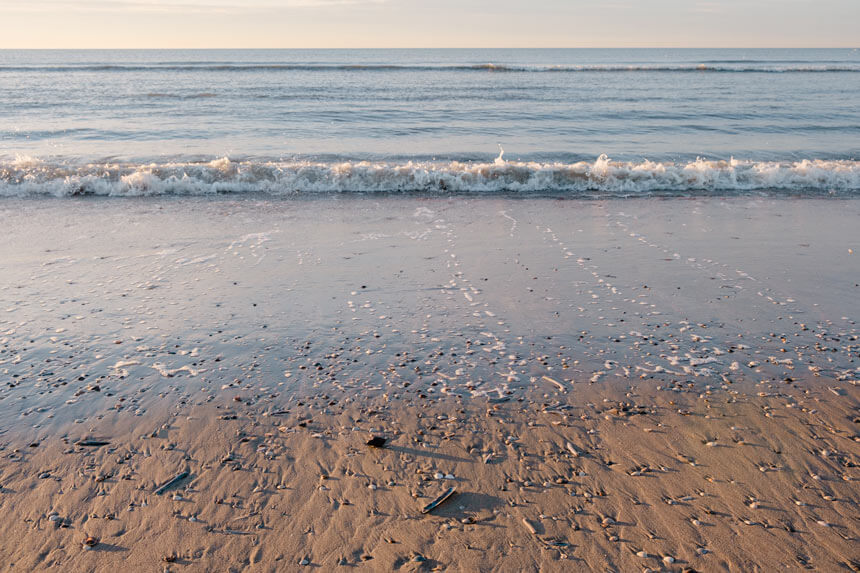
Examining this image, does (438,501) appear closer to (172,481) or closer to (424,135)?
(172,481)

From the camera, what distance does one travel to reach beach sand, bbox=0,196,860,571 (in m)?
2.94

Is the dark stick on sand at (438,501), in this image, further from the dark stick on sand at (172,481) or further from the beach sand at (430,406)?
the dark stick on sand at (172,481)

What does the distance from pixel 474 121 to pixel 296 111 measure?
7.61m

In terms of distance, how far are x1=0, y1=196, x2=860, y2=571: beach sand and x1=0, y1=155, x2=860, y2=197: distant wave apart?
4.14m

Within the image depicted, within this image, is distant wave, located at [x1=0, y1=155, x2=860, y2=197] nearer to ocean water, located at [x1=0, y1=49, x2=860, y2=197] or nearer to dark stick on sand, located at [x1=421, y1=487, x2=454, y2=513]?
ocean water, located at [x1=0, y1=49, x2=860, y2=197]

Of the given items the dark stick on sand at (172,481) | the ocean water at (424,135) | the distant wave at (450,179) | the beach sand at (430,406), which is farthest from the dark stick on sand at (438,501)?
the ocean water at (424,135)

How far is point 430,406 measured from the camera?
163 inches

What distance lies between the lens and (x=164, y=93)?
28.6 m

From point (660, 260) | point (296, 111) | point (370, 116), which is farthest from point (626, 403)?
point (296, 111)

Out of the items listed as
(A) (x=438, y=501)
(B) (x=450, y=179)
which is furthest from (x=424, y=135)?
(A) (x=438, y=501)

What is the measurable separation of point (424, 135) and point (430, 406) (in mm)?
15487

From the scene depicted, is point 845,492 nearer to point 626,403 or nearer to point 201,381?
point 626,403

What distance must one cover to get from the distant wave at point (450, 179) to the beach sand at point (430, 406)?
414 cm

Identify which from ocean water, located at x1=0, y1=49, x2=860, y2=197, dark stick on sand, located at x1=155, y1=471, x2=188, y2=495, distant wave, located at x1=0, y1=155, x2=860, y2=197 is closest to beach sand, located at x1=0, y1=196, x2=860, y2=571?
dark stick on sand, located at x1=155, y1=471, x2=188, y2=495
